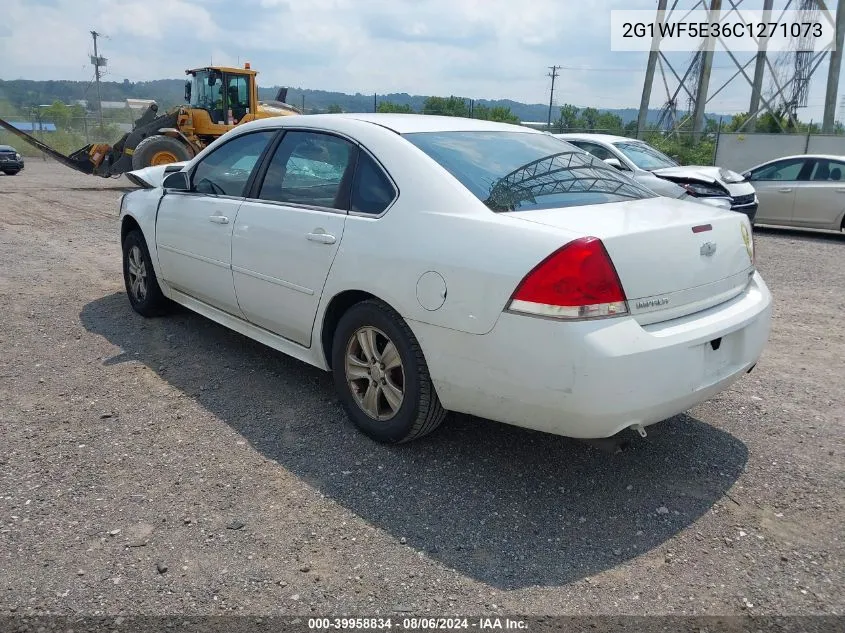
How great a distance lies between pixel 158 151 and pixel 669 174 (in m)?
11.8

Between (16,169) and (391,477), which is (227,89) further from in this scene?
(391,477)

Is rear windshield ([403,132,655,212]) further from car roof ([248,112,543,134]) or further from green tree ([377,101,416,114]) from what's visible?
green tree ([377,101,416,114])

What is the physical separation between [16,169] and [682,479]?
25507 millimetres

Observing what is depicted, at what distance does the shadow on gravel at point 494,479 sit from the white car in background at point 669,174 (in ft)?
23.3

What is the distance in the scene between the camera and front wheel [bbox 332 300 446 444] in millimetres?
3284

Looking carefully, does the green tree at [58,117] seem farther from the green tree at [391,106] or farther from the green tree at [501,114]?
the green tree at [501,114]

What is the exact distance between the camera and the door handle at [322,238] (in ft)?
11.9

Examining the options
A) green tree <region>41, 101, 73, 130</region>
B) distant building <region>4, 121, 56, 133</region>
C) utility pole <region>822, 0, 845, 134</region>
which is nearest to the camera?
utility pole <region>822, 0, 845, 134</region>

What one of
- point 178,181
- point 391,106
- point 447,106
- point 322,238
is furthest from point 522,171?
point 447,106

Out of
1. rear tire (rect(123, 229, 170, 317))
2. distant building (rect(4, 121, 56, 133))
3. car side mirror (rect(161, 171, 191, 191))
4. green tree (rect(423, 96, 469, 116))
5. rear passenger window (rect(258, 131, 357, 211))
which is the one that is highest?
green tree (rect(423, 96, 469, 116))

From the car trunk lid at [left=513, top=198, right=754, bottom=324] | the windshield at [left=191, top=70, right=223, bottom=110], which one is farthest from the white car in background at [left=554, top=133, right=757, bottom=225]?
the windshield at [left=191, top=70, right=223, bottom=110]

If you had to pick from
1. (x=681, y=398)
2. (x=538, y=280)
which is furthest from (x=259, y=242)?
(x=681, y=398)

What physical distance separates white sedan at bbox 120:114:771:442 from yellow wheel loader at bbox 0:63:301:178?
1447 cm

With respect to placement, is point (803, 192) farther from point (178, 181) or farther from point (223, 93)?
point (223, 93)
